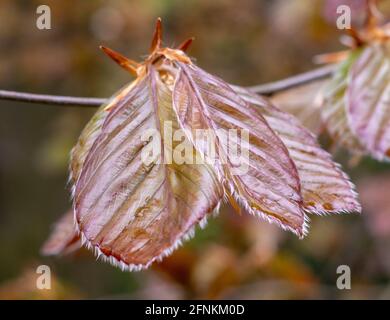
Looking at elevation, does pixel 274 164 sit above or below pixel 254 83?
below

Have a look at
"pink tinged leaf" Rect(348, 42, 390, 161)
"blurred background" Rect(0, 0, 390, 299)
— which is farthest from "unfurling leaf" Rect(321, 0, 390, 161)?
"blurred background" Rect(0, 0, 390, 299)

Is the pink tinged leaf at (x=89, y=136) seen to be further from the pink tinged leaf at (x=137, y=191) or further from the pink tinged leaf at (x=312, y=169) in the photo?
the pink tinged leaf at (x=312, y=169)

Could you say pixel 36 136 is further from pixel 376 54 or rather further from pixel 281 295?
pixel 376 54

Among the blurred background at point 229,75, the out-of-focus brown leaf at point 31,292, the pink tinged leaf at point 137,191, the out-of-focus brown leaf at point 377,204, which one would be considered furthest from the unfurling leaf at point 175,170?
the out-of-focus brown leaf at point 377,204

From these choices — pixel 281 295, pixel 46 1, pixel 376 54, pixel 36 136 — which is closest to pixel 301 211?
pixel 376 54

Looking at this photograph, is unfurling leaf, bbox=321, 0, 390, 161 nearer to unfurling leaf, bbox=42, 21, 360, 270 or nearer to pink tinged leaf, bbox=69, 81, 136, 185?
unfurling leaf, bbox=42, 21, 360, 270

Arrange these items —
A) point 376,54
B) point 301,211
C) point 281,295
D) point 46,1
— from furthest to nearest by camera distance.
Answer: point 46,1 → point 281,295 → point 376,54 → point 301,211
